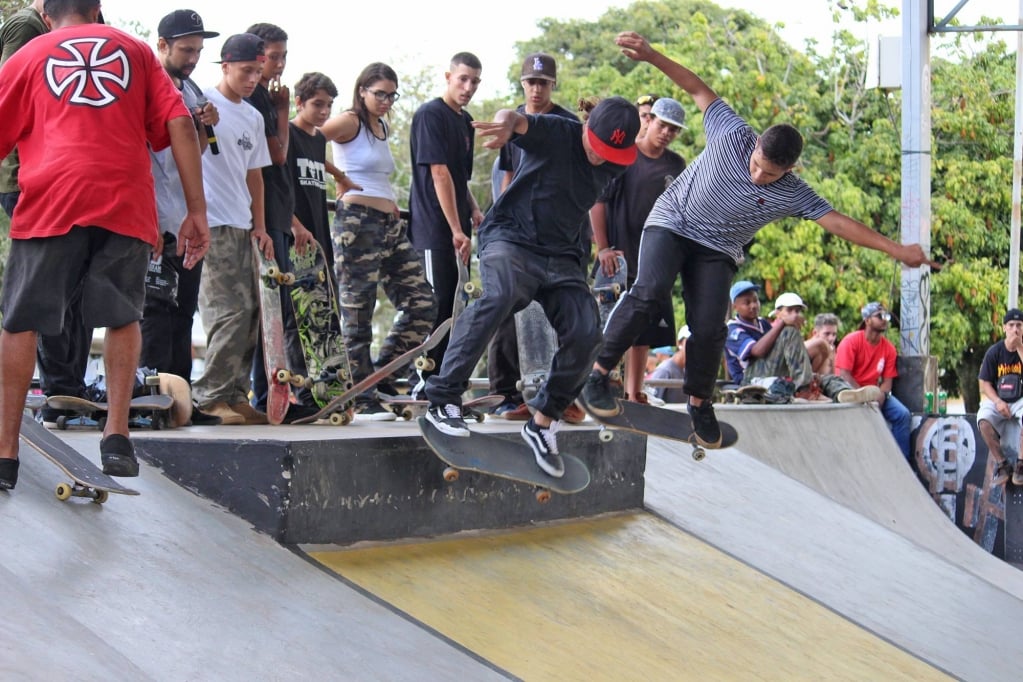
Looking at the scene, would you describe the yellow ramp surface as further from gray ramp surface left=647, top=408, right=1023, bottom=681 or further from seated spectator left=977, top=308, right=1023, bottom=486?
seated spectator left=977, top=308, right=1023, bottom=486

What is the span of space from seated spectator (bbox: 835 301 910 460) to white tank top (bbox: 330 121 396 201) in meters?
6.86

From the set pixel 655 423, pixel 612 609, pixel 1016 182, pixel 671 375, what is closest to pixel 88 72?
pixel 612 609

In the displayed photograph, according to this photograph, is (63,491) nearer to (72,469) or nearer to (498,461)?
(72,469)

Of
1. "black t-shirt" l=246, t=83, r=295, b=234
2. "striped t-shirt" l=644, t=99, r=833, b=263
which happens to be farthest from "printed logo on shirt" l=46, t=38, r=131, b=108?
"striped t-shirt" l=644, t=99, r=833, b=263

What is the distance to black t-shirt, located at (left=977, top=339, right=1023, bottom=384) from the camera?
12219 millimetres

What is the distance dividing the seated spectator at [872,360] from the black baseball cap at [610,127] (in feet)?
24.3

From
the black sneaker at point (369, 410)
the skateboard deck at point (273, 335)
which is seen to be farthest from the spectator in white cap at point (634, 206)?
the skateboard deck at point (273, 335)

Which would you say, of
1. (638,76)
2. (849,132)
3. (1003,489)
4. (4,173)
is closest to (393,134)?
(638,76)

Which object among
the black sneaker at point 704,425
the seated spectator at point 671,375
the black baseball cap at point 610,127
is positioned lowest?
the seated spectator at point 671,375

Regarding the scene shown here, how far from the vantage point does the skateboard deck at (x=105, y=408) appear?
5020mm

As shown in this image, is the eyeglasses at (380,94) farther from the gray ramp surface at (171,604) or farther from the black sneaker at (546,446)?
the gray ramp surface at (171,604)

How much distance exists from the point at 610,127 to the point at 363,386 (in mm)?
1778

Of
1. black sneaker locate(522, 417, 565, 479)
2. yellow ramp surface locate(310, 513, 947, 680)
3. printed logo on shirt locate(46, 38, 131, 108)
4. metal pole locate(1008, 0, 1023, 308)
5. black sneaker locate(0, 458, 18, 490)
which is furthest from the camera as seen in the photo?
metal pole locate(1008, 0, 1023, 308)

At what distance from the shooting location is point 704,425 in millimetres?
6547
